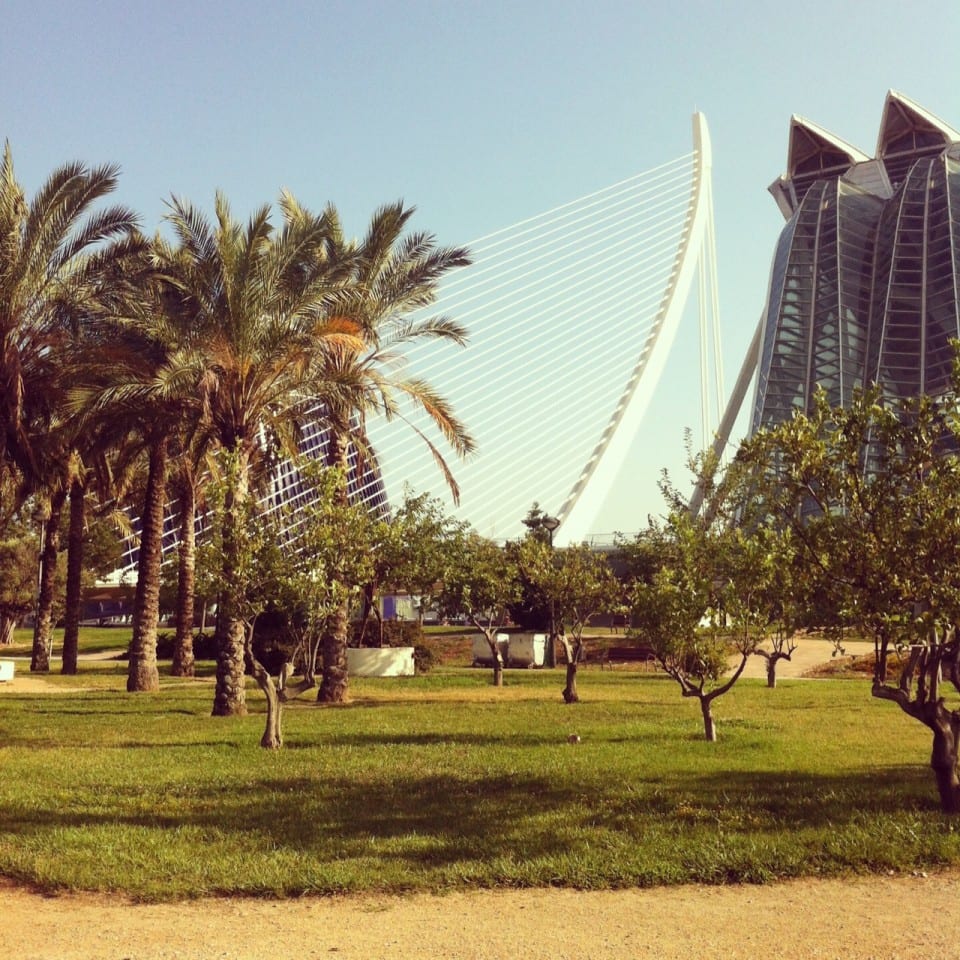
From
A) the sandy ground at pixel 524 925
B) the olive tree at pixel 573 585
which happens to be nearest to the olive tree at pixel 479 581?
the olive tree at pixel 573 585

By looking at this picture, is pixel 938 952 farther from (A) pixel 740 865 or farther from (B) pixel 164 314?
(B) pixel 164 314

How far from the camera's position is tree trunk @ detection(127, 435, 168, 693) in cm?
2128

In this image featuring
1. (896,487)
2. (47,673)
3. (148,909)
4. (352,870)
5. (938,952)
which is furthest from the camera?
(47,673)

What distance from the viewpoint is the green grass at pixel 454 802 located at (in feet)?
21.6

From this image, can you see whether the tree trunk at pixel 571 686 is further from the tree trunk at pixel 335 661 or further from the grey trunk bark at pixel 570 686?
the tree trunk at pixel 335 661

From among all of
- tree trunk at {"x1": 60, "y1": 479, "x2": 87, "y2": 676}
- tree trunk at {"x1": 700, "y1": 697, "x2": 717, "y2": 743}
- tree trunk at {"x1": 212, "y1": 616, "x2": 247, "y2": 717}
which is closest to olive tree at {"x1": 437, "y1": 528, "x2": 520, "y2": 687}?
tree trunk at {"x1": 212, "y1": 616, "x2": 247, "y2": 717}

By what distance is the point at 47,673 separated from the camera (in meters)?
27.3

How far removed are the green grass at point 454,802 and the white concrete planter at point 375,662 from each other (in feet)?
36.4

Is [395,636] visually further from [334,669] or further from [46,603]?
[334,669]

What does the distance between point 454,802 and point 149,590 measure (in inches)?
576

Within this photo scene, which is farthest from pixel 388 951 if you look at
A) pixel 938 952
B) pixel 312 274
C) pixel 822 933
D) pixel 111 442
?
pixel 111 442

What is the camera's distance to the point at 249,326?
17.2m

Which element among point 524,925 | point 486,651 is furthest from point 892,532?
point 486,651

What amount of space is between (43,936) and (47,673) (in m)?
23.9
